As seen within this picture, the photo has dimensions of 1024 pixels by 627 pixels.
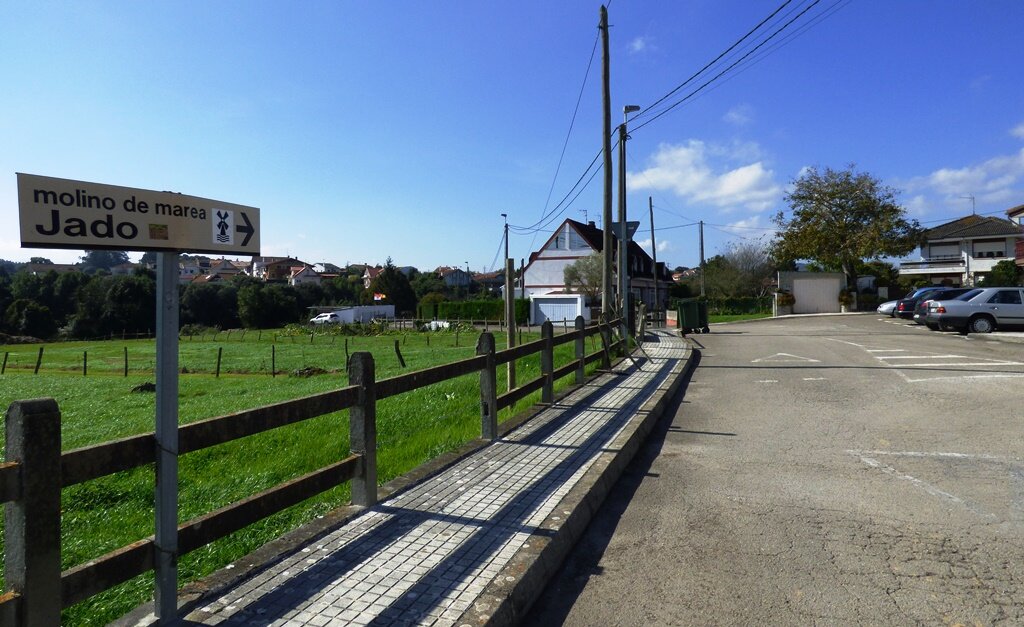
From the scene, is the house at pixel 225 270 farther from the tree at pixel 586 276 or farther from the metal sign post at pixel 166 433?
the metal sign post at pixel 166 433

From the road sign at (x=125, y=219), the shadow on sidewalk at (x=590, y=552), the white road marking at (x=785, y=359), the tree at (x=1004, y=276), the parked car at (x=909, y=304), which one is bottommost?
the shadow on sidewalk at (x=590, y=552)

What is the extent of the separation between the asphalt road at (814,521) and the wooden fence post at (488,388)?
1561mm

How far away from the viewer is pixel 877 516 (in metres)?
5.17

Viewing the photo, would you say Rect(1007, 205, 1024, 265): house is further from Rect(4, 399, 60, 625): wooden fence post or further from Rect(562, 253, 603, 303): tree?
Rect(4, 399, 60, 625): wooden fence post

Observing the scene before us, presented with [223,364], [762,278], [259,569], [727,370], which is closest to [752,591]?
[259,569]

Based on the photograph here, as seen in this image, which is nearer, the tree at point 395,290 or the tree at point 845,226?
the tree at point 845,226

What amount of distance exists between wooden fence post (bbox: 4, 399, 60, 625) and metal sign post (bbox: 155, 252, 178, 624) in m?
0.50

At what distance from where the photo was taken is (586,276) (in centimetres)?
5725

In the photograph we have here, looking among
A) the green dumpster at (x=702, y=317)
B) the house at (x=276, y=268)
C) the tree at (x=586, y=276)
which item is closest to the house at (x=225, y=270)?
the house at (x=276, y=268)

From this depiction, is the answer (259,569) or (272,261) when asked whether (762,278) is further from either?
(272,261)

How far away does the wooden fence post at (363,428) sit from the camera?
16.1 feet

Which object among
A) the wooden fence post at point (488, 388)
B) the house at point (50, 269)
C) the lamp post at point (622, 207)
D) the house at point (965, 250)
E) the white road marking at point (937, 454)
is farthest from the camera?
the house at point (50, 269)

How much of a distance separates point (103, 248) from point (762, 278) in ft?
274

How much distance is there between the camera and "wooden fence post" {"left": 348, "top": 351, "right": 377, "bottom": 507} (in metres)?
4.90
